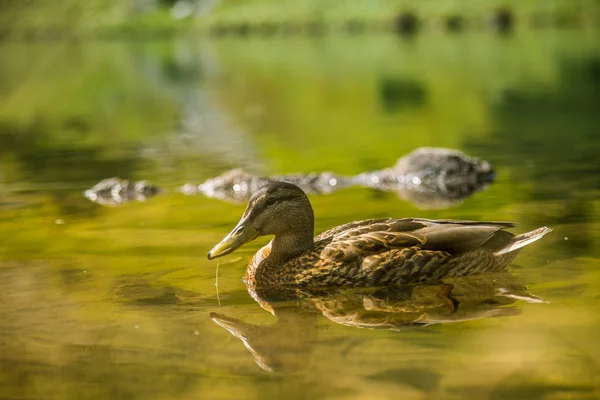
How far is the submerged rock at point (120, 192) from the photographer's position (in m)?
18.3

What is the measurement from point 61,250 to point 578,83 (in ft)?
111

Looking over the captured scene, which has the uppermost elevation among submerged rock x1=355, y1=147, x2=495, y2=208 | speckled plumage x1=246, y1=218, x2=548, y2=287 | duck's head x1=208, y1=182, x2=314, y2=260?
duck's head x1=208, y1=182, x2=314, y2=260

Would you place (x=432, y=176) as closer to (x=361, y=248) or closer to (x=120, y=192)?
(x=120, y=192)

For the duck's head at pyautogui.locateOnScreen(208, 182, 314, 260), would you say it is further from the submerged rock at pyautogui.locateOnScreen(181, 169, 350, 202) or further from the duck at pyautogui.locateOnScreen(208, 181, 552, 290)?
the submerged rock at pyautogui.locateOnScreen(181, 169, 350, 202)

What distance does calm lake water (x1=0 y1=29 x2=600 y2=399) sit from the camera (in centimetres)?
822

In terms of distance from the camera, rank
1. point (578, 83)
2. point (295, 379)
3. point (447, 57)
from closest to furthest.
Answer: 1. point (295, 379)
2. point (578, 83)
3. point (447, 57)

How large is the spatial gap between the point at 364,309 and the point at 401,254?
0.86 meters

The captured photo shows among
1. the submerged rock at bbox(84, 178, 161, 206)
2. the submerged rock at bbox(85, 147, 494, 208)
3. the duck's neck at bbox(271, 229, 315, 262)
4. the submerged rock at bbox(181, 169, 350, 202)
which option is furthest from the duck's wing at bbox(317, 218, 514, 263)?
the submerged rock at bbox(84, 178, 161, 206)

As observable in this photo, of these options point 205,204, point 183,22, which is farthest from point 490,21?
point 205,204

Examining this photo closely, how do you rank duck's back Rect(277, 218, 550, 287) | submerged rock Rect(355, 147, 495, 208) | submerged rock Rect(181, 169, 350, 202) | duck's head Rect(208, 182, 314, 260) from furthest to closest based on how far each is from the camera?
submerged rock Rect(181, 169, 350, 202) → submerged rock Rect(355, 147, 495, 208) → duck's head Rect(208, 182, 314, 260) → duck's back Rect(277, 218, 550, 287)

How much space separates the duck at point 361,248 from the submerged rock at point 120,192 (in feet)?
24.3

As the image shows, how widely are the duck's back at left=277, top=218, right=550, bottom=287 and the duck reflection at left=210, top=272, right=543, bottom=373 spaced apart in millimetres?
139

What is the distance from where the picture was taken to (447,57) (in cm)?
6919

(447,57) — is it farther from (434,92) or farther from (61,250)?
(61,250)
